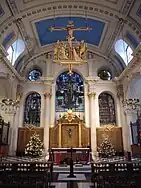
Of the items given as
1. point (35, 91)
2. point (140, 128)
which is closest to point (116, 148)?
point (140, 128)

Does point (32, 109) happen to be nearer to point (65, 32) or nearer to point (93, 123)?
point (93, 123)

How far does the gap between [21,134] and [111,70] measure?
31.0 feet

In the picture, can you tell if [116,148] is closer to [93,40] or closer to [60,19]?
[93,40]

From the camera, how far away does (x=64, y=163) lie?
12383mm

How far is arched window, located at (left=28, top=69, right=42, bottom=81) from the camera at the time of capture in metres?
17.6

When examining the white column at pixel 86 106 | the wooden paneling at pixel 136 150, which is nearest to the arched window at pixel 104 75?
the white column at pixel 86 106

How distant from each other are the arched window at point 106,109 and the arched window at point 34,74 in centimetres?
581

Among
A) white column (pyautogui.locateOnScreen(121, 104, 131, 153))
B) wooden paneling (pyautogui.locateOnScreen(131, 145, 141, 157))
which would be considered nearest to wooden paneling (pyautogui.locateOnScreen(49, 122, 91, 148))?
white column (pyautogui.locateOnScreen(121, 104, 131, 153))

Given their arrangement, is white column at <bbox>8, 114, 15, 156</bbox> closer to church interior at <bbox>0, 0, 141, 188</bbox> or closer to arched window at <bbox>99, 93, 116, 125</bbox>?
church interior at <bbox>0, 0, 141, 188</bbox>

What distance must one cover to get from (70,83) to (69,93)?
949mm

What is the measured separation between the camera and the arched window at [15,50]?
14.6m

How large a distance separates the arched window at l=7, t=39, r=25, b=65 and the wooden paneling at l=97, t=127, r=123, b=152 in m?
8.68

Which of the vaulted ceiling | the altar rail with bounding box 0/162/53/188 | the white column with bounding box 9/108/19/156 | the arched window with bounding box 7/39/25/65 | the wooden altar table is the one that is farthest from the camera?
the white column with bounding box 9/108/19/156

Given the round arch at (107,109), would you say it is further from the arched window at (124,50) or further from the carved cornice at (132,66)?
the arched window at (124,50)
